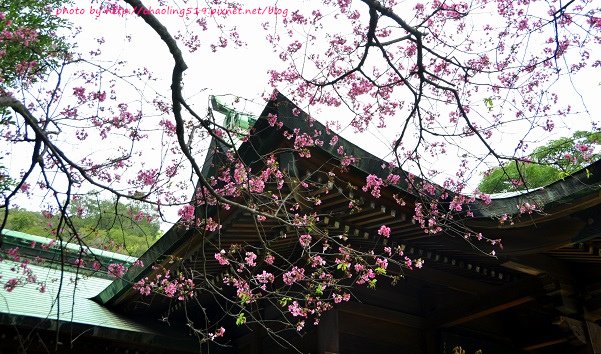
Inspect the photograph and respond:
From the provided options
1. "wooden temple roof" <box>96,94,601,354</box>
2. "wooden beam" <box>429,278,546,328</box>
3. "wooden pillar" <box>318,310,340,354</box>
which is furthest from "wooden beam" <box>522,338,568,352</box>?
"wooden pillar" <box>318,310,340,354</box>

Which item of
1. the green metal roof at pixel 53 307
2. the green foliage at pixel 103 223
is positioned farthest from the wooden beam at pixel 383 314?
the green metal roof at pixel 53 307

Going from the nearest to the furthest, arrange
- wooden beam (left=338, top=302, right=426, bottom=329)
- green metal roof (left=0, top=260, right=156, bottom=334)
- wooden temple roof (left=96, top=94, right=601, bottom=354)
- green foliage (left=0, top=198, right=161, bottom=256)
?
green foliage (left=0, top=198, right=161, bottom=256)
wooden temple roof (left=96, top=94, right=601, bottom=354)
wooden beam (left=338, top=302, right=426, bottom=329)
green metal roof (left=0, top=260, right=156, bottom=334)

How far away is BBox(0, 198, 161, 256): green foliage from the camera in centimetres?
425

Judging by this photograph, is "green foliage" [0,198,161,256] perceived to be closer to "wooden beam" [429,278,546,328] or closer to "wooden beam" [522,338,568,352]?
"wooden beam" [429,278,546,328]

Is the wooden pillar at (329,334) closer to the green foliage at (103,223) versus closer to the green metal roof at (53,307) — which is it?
the green foliage at (103,223)

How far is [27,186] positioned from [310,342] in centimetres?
350

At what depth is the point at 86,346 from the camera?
6.65m

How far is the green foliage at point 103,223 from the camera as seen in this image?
13.9ft

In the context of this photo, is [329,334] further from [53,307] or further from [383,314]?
[53,307]

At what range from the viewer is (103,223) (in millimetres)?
5914

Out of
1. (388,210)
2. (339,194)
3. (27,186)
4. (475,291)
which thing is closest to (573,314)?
(475,291)

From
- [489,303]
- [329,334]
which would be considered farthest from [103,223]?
A: [489,303]

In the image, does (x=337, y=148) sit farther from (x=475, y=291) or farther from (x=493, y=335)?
(x=493, y=335)

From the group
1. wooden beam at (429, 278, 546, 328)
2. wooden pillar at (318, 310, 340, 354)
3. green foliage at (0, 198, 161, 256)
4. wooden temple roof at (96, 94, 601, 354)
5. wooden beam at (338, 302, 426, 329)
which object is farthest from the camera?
wooden beam at (338, 302, 426, 329)
